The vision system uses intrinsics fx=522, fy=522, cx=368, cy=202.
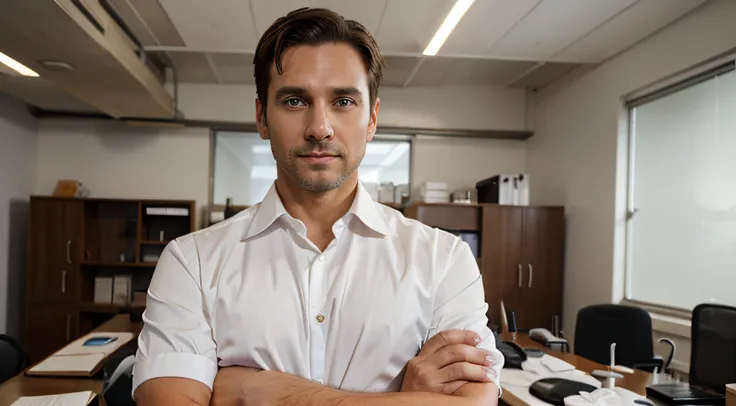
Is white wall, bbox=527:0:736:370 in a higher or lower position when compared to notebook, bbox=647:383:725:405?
higher

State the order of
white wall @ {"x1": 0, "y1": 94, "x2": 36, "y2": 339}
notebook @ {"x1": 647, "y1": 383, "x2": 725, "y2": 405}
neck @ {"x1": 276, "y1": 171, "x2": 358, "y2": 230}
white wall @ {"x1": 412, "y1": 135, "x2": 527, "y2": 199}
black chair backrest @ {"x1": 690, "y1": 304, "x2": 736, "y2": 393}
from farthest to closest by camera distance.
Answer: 1. white wall @ {"x1": 412, "y1": 135, "x2": 527, "y2": 199}
2. white wall @ {"x1": 0, "y1": 94, "x2": 36, "y2": 339}
3. black chair backrest @ {"x1": 690, "y1": 304, "x2": 736, "y2": 393}
4. notebook @ {"x1": 647, "y1": 383, "x2": 725, "y2": 405}
5. neck @ {"x1": 276, "y1": 171, "x2": 358, "y2": 230}

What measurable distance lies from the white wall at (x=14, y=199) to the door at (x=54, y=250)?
285 millimetres

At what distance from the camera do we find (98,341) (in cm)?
319

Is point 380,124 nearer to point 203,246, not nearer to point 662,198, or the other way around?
point 662,198

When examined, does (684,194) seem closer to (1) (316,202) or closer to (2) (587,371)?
(2) (587,371)

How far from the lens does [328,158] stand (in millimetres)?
1131

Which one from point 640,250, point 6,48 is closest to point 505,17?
point 640,250

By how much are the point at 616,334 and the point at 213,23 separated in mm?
3924

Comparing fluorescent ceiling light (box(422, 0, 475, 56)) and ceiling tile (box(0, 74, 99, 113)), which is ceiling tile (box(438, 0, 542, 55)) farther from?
ceiling tile (box(0, 74, 99, 113))

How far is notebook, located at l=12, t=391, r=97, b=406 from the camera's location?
2150 mm

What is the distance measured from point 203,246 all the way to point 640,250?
4.48 m

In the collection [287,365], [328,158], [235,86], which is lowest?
[287,365]

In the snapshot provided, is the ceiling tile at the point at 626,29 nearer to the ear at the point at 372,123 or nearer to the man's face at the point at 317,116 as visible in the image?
the ear at the point at 372,123

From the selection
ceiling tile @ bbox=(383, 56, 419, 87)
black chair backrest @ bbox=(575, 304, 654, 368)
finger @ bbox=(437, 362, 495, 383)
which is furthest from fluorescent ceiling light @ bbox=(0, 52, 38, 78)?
black chair backrest @ bbox=(575, 304, 654, 368)
